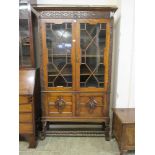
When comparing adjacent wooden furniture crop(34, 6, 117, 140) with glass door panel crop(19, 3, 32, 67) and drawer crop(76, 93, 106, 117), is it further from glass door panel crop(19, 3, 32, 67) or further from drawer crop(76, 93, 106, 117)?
glass door panel crop(19, 3, 32, 67)

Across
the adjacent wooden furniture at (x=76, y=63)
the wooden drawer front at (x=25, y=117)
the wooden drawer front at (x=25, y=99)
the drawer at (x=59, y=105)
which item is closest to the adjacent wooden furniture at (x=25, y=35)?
the adjacent wooden furniture at (x=76, y=63)

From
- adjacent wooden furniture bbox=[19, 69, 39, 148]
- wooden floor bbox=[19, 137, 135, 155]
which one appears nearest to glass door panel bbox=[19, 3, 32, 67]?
adjacent wooden furniture bbox=[19, 69, 39, 148]

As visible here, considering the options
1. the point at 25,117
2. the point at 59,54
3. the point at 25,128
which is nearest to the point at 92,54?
the point at 59,54

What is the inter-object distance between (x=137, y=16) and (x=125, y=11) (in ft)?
6.35

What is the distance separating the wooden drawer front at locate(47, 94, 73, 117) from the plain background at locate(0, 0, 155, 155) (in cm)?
180

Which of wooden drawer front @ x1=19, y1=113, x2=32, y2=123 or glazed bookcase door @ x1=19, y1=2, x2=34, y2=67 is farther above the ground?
glazed bookcase door @ x1=19, y1=2, x2=34, y2=67

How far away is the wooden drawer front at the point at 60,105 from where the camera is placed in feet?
8.34

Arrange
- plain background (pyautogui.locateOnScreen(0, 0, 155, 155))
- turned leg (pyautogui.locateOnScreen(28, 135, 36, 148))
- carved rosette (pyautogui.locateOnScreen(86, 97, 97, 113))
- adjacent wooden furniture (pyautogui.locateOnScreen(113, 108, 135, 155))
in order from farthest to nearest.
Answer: carved rosette (pyautogui.locateOnScreen(86, 97, 97, 113)) < turned leg (pyautogui.locateOnScreen(28, 135, 36, 148)) < adjacent wooden furniture (pyautogui.locateOnScreen(113, 108, 135, 155)) < plain background (pyautogui.locateOnScreen(0, 0, 155, 155))

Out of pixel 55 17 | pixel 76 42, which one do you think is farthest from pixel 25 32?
pixel 76 42

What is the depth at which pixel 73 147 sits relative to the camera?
2.45 metres

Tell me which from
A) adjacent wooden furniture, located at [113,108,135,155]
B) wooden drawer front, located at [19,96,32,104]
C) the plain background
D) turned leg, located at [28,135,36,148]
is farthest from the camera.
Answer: turned leg, located at [28,135,36,148]

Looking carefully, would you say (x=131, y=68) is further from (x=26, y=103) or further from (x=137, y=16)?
(x=137, y=16)

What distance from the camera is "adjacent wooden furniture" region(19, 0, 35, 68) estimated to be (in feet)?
7.54

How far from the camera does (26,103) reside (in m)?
2.31
